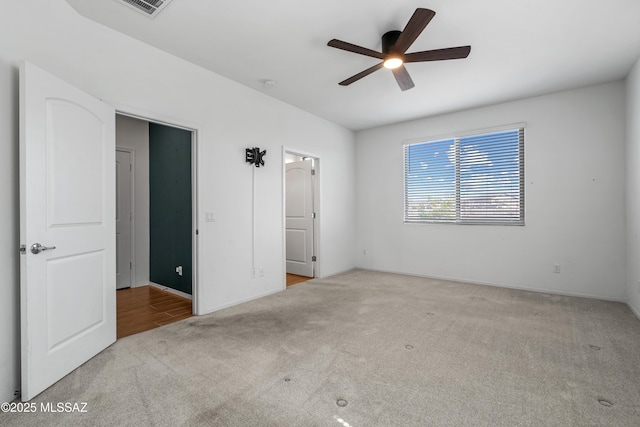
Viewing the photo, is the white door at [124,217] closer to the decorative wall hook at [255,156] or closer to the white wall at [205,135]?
the white wall at [205,135]

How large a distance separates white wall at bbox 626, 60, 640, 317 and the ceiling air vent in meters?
4.66

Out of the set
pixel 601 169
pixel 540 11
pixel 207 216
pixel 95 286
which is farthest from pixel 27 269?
pixel 601 169

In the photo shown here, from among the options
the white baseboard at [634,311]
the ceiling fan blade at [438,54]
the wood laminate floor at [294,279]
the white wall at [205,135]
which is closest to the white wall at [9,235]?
the white wall at [205,135]

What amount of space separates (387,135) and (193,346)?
4.67m

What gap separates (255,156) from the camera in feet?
13.0

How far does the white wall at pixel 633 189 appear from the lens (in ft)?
10.8

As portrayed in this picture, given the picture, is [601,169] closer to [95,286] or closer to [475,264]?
[475,264]

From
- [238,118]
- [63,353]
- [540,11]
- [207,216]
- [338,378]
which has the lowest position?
[338,378]

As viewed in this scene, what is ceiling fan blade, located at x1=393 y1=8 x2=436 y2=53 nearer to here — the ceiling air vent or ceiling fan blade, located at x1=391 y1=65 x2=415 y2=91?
ceiling fan blade, located at x1=391 y1=65 x2=415 y2=91

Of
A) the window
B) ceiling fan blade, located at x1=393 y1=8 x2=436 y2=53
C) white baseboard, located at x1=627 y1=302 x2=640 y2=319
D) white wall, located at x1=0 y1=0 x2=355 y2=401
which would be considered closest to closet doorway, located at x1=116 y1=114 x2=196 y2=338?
white wall, located at x1=0 y1=0 x2=355 y2=401

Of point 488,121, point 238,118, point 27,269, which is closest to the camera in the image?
point 27,269

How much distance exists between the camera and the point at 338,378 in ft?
6.82

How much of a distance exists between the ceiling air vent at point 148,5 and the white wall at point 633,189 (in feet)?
15.3

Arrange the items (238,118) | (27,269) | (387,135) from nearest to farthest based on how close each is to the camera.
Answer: (27,269), (238,118), (387,135)
